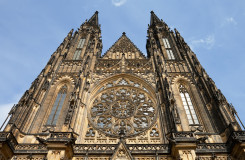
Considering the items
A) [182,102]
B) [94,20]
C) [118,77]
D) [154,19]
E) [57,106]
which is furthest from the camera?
[94,20]

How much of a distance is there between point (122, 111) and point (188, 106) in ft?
15.4

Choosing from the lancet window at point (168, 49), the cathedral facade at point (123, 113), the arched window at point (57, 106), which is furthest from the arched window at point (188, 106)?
the arched window at point (57, 106)

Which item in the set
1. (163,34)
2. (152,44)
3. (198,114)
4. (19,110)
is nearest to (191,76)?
(198,114)

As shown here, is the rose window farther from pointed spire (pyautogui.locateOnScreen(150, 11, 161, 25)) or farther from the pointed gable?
pointed spire (pyautogui.locateOnScreen(150, 11, 161, 25))

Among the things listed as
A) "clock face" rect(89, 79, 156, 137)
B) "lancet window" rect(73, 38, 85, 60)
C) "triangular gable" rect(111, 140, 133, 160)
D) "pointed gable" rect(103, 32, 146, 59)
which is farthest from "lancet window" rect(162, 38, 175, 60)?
"triangular gable" rect(111, 140, 133, 160)

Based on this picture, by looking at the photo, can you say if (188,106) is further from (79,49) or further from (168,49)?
(79,49)

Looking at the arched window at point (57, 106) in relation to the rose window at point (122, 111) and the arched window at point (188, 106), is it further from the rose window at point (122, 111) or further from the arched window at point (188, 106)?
the arched window at point (188, 106)

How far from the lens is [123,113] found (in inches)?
542

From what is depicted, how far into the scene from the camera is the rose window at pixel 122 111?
12.9 m

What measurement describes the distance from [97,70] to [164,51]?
7.04 metres

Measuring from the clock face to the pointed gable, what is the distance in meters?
4.64

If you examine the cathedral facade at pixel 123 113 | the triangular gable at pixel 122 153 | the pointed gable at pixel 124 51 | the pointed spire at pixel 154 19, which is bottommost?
the triangular gable at pixel 122 153

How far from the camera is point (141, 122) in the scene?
43.5ft

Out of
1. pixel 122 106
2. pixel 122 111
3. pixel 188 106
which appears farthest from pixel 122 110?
pixel 188 106
